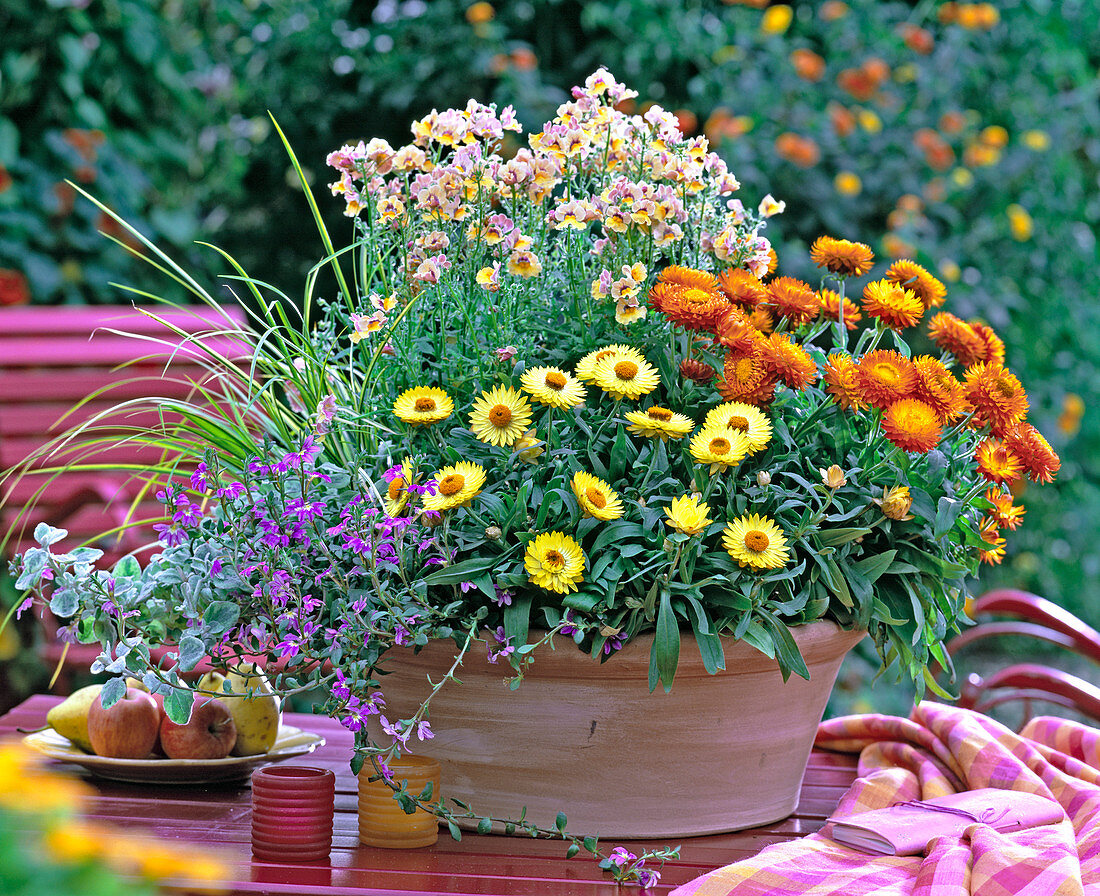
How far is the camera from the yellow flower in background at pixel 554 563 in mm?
1120

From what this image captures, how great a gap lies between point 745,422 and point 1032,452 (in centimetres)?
39

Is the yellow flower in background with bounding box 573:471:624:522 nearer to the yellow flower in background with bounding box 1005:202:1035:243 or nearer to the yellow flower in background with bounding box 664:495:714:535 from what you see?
the yellow flower in background with bounding box 664:495:714:535

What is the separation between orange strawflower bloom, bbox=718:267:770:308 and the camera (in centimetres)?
135

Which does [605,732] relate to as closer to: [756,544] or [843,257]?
[756,544]

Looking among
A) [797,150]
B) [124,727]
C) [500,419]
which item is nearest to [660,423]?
[500,419]

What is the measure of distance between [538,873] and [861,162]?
2718 mm

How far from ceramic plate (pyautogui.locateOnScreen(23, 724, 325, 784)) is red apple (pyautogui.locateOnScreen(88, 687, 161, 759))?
0.02 m

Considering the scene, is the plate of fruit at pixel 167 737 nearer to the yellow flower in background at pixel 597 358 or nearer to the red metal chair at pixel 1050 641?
the yellow flower in background at pixel 597 358

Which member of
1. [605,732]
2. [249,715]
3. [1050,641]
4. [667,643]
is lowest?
[1050,641]

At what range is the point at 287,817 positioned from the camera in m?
1.12

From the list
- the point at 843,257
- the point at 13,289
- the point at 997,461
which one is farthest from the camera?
the point at 13,289

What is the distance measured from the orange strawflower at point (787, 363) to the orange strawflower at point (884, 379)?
0.06 metres

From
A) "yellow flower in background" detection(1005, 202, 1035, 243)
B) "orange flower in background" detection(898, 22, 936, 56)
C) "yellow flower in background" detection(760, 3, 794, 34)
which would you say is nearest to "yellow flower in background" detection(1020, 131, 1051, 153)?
"yellow flower in background" detection(1005, 202, 1035, 243)

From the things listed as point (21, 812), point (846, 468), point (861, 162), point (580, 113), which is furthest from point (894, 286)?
point (861, 162)
